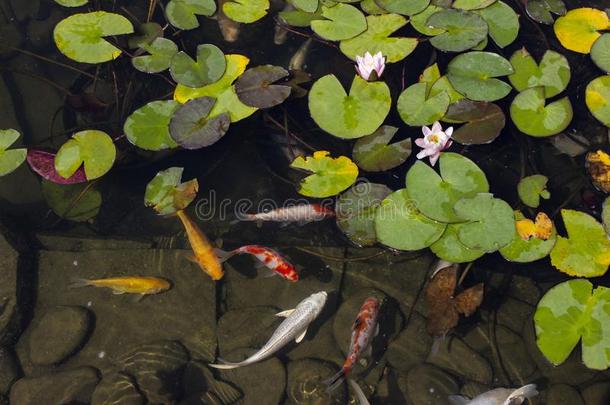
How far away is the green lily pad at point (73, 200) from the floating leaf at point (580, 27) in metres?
3.64

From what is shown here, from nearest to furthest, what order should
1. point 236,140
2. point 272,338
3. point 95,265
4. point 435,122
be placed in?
point 272,338 < point 435,122 < point 95,265 < point 236,140

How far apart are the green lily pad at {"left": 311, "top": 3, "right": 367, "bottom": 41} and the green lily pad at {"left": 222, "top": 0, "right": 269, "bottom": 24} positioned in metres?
0.44

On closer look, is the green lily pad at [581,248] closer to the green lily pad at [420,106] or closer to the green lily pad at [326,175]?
the green lily pad at [420,106]

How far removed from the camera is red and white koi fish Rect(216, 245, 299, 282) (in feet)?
11.4

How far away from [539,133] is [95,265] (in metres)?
3.20

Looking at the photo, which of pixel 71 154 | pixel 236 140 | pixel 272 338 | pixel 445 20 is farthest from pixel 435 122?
pixel 71 154

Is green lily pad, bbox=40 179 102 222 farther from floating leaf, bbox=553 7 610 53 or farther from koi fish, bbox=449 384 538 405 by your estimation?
floating leaf, bbox=553 7 610 53

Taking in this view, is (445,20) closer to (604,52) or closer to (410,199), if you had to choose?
(604,52)

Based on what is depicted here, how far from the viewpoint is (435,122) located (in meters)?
3.48

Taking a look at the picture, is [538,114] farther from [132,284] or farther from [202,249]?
[132,284]

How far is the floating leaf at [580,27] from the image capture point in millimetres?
3945

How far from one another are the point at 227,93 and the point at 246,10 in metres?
0.84

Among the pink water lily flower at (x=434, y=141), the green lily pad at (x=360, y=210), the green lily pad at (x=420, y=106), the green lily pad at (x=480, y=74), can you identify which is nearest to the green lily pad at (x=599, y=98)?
the green lily pad at (x=480, y=74)

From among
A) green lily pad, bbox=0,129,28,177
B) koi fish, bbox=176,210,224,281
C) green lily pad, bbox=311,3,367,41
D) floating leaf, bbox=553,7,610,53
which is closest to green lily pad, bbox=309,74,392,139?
green lily pad, bbox=311,3,367,41
